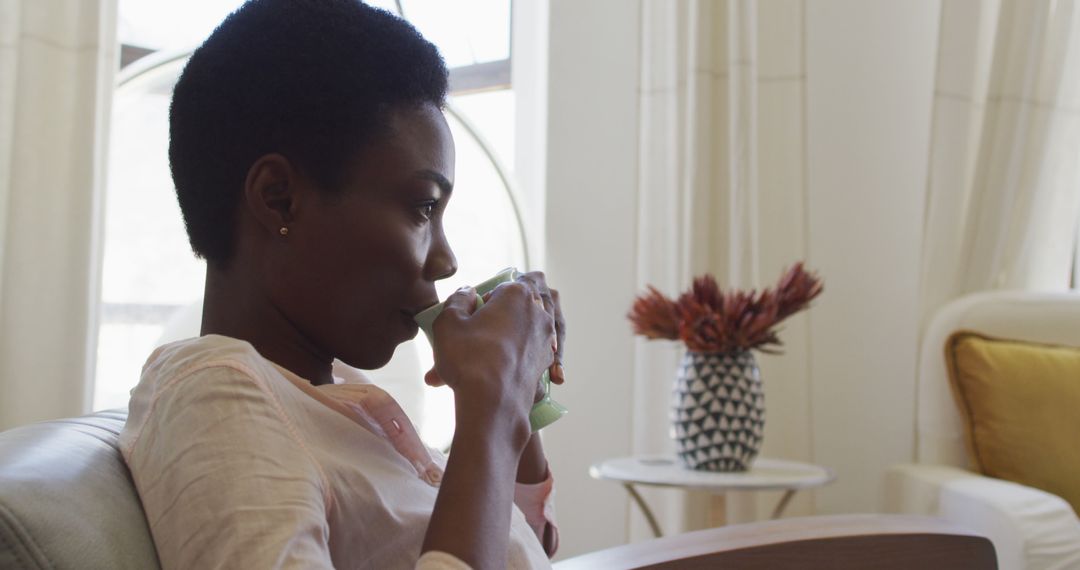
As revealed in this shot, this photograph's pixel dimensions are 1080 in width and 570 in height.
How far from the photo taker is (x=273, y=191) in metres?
0.78

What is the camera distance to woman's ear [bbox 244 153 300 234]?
775mm

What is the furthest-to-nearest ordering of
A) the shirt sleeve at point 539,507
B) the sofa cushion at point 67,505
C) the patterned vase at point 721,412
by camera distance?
1. the patterned vase at point 721,412
2. the shirt sleeve at point 539,507
3. the sofa cushion at point 67,505

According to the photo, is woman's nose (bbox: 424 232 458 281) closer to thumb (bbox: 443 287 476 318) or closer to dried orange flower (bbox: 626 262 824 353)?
thumb (bbox: 443 287 476 318)

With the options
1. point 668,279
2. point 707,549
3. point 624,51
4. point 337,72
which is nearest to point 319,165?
point 337,72

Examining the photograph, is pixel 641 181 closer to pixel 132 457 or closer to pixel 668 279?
pixel 668 279

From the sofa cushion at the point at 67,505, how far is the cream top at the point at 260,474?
0.01 metres

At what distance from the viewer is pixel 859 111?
2920 mm

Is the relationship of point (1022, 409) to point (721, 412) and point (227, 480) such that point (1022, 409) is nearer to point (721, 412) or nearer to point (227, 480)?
point (721, 412)

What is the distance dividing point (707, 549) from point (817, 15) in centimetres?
232

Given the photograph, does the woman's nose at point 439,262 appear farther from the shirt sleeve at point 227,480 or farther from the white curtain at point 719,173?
the white curtain at point 719,173

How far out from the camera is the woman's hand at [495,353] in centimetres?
68

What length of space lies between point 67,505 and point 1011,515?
1.71 meters

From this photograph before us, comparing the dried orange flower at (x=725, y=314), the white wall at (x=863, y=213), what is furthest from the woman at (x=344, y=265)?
the white wall at (x=863, y=213)

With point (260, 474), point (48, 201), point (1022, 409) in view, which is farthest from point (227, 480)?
point (1022, 409)
